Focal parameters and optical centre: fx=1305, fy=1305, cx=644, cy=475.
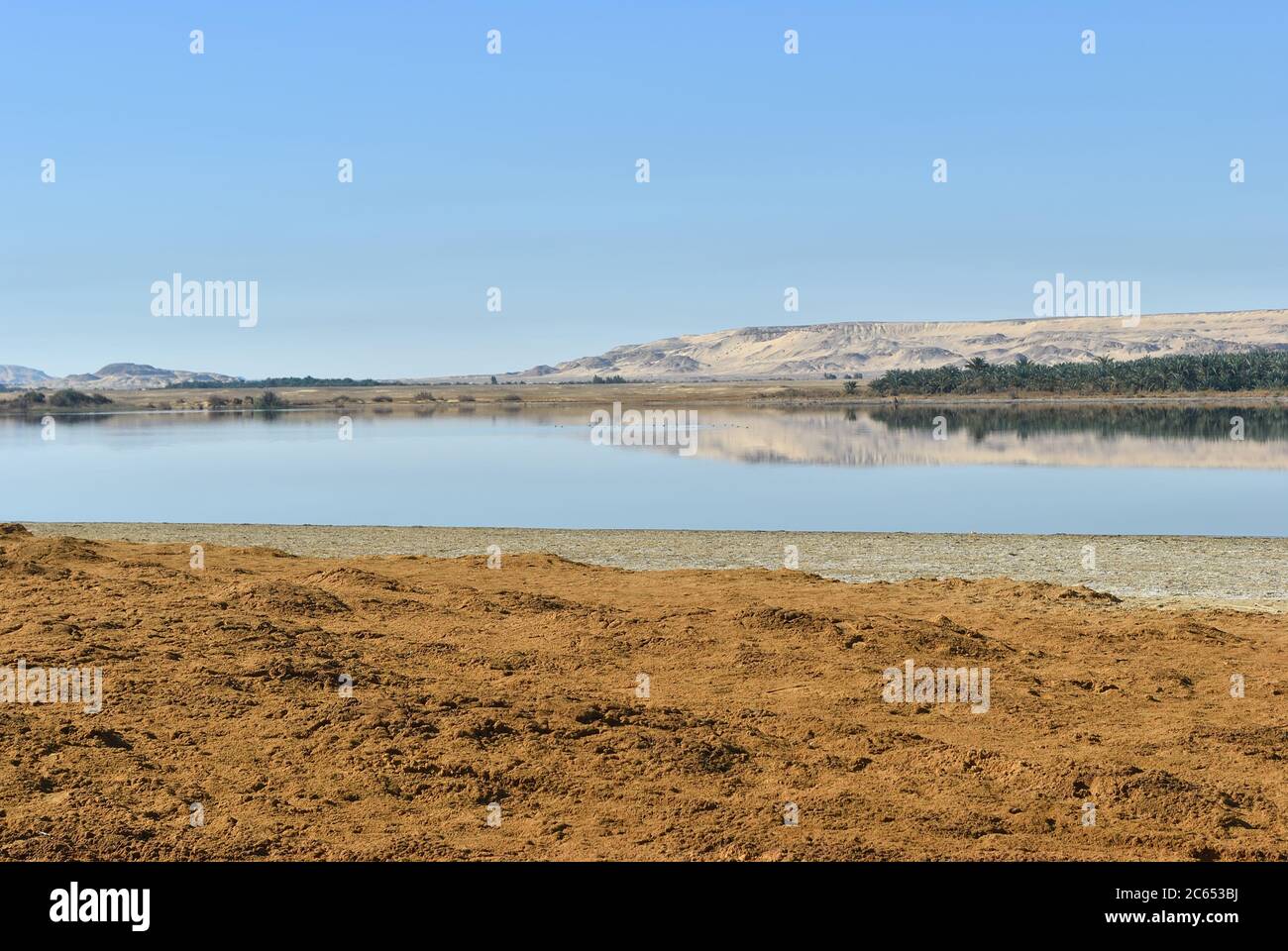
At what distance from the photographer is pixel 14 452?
52.9m

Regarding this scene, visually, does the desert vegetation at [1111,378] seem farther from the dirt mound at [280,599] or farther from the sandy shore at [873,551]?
the dirt mound at [280,599]

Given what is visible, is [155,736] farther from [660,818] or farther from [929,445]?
[929,445]

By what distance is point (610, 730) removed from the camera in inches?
348

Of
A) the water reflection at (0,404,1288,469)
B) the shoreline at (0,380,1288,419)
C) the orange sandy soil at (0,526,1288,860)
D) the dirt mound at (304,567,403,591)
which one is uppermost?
the shoreline at (0,380,1288,419)

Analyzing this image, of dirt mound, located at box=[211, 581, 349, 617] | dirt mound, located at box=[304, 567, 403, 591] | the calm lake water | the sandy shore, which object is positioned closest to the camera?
dirt mound, located at box=[211, 581, 349, 617]

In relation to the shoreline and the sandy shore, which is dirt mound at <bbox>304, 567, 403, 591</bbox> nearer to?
the sandy shore

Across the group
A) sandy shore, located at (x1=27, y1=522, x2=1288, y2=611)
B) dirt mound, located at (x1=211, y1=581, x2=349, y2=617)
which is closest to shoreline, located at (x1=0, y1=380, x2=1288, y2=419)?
sandy shore, located at (x1=27, y1=522, x2=1288, y2=611)

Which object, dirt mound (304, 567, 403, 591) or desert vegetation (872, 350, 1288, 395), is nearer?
dirt mound (304, 567, 403, 591)

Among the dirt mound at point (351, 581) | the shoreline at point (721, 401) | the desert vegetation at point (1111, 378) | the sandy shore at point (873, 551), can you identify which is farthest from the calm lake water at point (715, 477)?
the desert vegetation at point (1111, 378)

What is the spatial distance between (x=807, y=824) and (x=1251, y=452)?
39.3 metres

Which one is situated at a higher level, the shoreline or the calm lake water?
the shoreline

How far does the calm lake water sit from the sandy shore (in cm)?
341

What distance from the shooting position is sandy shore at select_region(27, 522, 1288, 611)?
1709cm

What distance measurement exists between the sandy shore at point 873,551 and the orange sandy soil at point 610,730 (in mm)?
2859
